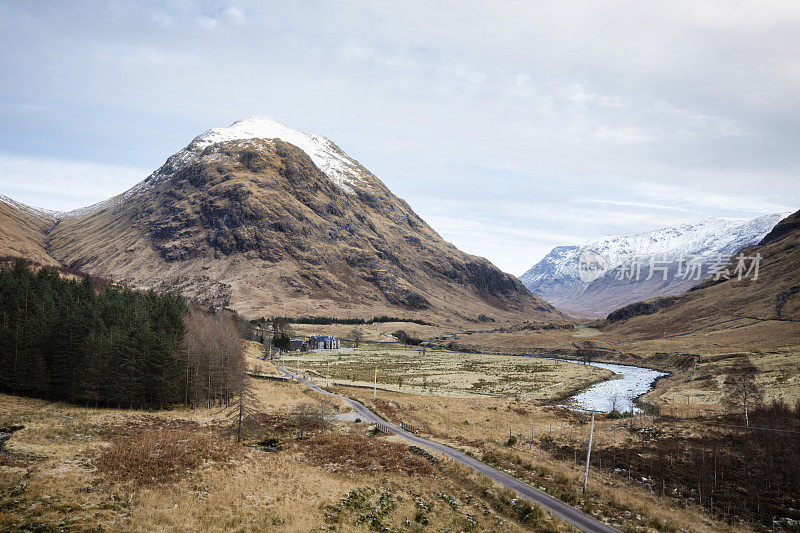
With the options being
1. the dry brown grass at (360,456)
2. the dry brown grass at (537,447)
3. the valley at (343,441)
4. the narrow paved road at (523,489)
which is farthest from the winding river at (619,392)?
the dry brown grass at (360,456)

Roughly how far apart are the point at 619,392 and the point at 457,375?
124 feet

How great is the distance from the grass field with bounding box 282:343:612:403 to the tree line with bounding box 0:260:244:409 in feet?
105

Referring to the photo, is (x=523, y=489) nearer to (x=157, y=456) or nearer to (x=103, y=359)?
(x=157, y=456)

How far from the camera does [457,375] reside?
10888 centimetres

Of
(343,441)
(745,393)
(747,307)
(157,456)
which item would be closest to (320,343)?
(343,441)

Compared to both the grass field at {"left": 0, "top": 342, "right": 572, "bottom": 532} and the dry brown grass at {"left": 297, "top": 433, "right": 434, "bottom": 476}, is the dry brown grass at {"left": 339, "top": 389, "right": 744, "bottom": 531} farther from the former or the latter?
the dry brown grass at {"left": 297, "top": 433, "right": 434, "bottom": 476}

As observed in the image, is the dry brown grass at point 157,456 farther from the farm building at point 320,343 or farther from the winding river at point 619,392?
the farm building at point 320,343

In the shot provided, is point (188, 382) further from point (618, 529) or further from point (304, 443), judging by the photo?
point (618, 529)

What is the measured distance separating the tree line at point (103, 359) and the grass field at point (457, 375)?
105 feet

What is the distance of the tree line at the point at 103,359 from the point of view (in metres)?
51.9

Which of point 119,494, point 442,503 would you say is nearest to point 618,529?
point 442,503

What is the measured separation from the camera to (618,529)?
24016mm

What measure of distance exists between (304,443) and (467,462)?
53.1 ft

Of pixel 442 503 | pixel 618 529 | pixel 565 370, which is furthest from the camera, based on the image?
pixel 565 370
